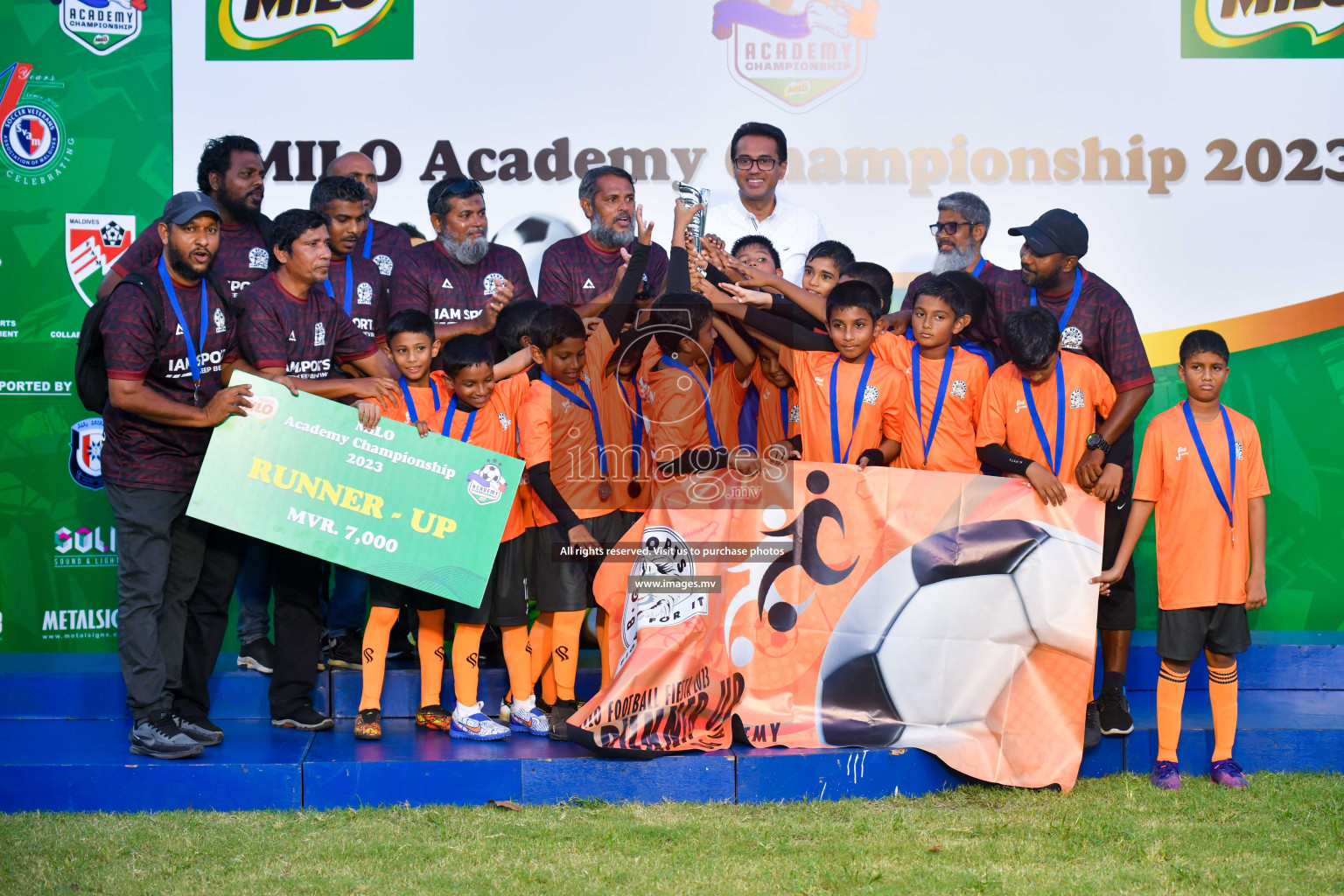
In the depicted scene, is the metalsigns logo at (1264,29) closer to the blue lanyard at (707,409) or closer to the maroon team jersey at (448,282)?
the blue lanyard at (707,409)

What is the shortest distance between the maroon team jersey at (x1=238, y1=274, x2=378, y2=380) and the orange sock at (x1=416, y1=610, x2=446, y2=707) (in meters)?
1.07

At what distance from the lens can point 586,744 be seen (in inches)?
164

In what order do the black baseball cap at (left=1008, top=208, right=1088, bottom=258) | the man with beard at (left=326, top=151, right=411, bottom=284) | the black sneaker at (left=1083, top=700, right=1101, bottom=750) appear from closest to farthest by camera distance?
the black sneaker at (left=1083, top=700, right=1101, bottom=750)
the black baseball cap at (left=1008, top=208, right=1088, bottom=258)
the man with beard at (left=326, top=151, right=411, bottom=284)

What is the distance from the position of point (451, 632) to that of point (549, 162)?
7.71ft

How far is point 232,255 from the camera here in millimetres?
4867

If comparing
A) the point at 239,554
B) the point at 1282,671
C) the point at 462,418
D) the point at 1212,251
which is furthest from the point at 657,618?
the point at 1212,251

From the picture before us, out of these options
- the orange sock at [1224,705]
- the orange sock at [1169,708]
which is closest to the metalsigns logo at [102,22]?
the orange sock at [1169,708]

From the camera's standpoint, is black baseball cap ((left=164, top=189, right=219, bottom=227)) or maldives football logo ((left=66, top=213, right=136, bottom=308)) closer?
black baseball cap ((left=164, top=189, right=219, bottom=227))

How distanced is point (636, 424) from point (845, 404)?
3.28 ft

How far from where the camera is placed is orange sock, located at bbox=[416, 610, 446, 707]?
4465mm

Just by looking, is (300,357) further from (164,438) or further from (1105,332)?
(1105,332)

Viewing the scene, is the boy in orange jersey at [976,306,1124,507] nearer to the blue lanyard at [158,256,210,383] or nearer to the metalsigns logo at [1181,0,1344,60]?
the metalsigns logo at [1181,0,1344,60]

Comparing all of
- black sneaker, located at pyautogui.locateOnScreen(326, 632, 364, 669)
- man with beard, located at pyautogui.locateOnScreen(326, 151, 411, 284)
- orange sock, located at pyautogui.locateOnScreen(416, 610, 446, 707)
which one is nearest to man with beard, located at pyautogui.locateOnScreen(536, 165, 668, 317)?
man with beard, located at pyautogui.locateOnScreen(326, 151, 411, 284)

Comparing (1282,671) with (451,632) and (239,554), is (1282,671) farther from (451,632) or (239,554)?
(239,554)
